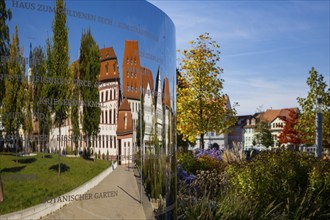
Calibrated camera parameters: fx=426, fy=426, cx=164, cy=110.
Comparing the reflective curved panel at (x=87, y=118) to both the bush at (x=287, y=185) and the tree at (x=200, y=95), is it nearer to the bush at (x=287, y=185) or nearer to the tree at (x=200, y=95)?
the bush at (x=287, y=185)

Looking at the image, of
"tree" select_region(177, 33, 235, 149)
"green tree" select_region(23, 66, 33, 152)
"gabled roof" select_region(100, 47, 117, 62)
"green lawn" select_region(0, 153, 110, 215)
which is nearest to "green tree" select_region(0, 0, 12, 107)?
"green tree" select_region(23, 66, 33, 152)

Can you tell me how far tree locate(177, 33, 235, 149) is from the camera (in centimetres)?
2486

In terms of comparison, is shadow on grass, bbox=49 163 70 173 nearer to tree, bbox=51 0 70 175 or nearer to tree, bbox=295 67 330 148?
tree, bbox=51 0 70 175

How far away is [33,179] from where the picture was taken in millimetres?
2934

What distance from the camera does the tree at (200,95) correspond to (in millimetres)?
24859

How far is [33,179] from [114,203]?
2.28 ft

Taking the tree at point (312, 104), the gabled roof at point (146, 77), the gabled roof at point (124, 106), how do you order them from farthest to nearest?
the tree at point (312, 104) → the gabled roof at point (146, 77) → the gabled roof at point (124, 106)

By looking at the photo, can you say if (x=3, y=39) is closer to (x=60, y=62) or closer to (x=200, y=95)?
(x=60, y=62)

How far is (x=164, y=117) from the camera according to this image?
4105mm

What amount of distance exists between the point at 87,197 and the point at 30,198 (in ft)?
1.37

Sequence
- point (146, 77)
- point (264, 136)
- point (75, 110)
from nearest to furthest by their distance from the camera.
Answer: point (75, 110), point (146, 77), point (264, 136)

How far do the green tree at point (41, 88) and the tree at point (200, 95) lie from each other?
21598mm

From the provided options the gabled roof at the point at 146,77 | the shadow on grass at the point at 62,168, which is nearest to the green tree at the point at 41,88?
the shadow on grass at the point at 62,168

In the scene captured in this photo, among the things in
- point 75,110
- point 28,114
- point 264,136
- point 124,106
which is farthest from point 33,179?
point 264,136
